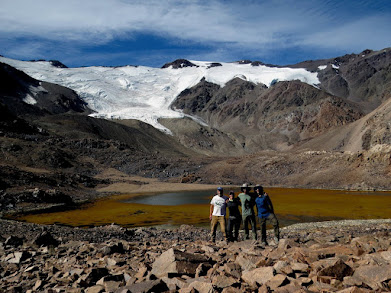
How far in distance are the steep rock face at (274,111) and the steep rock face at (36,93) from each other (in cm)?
6513

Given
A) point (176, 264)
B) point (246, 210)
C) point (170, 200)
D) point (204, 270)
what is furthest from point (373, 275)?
point (170, 200)

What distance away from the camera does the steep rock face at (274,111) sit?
12494cm

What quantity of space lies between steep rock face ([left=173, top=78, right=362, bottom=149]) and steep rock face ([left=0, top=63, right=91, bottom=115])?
65.1 m

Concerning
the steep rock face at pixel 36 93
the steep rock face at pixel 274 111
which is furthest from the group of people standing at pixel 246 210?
the steep rock face at pixel 36 93

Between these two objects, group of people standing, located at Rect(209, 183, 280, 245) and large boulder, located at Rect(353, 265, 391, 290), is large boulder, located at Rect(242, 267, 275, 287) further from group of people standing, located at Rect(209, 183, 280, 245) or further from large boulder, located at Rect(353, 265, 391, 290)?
group of people standing, located at Rect(209, 183, 280, 245)

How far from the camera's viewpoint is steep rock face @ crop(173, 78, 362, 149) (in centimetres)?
12494

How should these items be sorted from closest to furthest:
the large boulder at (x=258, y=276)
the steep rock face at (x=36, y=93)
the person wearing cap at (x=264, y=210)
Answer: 1. the large boulder at (x=258, y=276)
2. the person wearing cap at (x=264, y=210)
3. the steep rock face at (x=36, y=93)

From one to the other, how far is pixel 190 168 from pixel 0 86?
104996 millimetres

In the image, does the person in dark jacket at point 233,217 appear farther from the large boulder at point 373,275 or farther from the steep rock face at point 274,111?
the steep rock face at point 274,111

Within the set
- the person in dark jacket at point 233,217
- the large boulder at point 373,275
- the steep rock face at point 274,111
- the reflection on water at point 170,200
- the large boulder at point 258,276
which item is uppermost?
the steep rock face at point 274,111

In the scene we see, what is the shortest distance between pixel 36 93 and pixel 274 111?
4448 inches

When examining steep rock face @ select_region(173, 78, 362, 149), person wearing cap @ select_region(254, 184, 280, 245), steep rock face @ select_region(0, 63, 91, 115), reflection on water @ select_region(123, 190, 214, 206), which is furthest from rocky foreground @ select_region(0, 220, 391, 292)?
steep rock face @ select_region(0, 63, 91, 115)

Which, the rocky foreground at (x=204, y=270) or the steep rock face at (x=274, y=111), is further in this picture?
the steep rock face at (x=274, y=111)

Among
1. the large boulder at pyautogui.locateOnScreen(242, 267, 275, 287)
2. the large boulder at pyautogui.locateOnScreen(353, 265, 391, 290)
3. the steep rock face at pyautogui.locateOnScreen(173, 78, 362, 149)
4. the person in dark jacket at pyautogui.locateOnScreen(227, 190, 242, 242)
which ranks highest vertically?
the steep rock face at pyautogui.locateOnScreen(173, 78, 362, 149)
